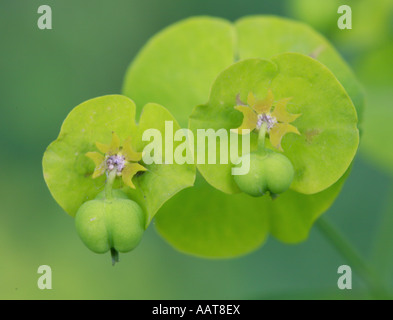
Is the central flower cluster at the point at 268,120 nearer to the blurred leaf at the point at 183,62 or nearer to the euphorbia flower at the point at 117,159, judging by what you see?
the euphorbia flower at the point at 117,159

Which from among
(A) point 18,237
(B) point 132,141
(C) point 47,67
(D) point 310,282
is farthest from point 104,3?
(B) point 132,141

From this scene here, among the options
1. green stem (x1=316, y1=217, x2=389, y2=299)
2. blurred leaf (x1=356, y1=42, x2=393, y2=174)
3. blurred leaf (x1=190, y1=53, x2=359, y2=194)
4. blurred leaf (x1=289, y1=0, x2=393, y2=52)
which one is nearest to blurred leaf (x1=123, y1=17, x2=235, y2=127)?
blurred leaf (x1=190, y1=53, x2=359, y2=194)

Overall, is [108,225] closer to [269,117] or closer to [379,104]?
[269,117]

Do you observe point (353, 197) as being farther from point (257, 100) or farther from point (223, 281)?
point (257, 100)

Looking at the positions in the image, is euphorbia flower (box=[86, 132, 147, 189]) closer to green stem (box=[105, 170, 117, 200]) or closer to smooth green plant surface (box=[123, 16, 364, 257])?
green stem (box=[105, 170, 117, 200])

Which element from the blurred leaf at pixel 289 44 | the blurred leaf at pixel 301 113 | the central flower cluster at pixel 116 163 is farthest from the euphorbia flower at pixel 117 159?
the blurred leaf at pixel 289 44

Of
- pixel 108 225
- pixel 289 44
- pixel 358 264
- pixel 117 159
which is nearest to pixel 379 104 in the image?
pixel 358 264
